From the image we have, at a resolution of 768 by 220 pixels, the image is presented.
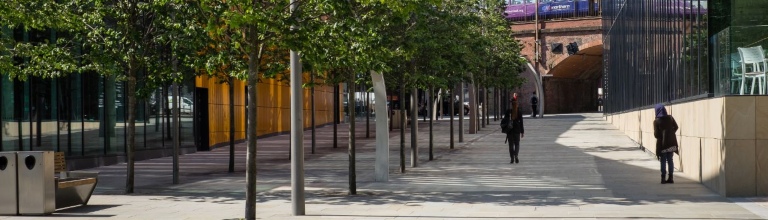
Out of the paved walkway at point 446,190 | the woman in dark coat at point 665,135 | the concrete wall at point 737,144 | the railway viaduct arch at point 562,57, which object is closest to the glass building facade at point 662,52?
the woman in dark coat at point 665,135

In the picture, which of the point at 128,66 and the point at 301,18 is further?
the point at 128,66

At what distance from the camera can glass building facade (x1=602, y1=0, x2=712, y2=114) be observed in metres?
19.5

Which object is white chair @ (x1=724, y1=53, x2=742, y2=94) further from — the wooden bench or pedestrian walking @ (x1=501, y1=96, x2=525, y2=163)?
pedestrian walking @ (x1=501, y1=96, x2=525, y2=163)

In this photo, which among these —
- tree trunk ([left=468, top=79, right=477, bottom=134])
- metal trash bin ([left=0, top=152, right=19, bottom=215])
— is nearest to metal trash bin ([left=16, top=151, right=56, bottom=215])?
metal trash bin ([left=0, top=152, right=19, bottom=215])

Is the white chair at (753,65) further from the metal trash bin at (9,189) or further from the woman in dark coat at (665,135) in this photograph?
the metal trash bin at (9,189)

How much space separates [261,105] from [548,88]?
110 ft

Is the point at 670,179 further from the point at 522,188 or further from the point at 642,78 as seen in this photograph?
the point at 642,78

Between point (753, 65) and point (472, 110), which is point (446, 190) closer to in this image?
point (753, 65)

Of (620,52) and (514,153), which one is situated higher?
(620,52)

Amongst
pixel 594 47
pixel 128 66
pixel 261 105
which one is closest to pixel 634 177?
pixel 128 66

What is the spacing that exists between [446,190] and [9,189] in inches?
294

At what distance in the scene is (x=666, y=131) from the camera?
811 inches

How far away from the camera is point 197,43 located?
16922 mm

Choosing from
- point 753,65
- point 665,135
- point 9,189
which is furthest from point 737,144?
point 9,189
